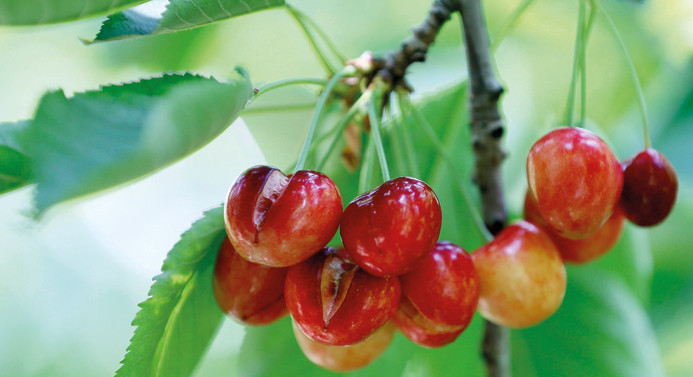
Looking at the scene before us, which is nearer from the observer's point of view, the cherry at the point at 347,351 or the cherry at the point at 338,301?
Result: the cherry at the point at 338,301

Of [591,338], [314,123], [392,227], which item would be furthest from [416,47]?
[591,338]

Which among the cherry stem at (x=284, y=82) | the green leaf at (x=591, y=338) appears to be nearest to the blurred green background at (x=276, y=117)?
the green leaf at (x=591, y=338)

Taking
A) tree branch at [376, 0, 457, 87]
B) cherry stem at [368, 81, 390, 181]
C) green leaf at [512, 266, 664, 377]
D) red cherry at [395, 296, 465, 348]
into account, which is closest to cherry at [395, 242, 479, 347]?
red cherry at [395, 296, 465, 348]

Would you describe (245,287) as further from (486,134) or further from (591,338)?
(591,338)

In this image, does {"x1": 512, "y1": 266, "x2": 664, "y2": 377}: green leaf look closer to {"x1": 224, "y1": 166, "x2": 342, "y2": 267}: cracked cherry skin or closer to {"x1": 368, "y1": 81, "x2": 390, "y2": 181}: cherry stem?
{"x1": 368, "y1": 81, "x2": 390, "y2": 181}: cherry stem

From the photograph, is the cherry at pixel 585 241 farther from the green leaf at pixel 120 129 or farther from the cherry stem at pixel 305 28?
the green leaf at pixel 120 129
